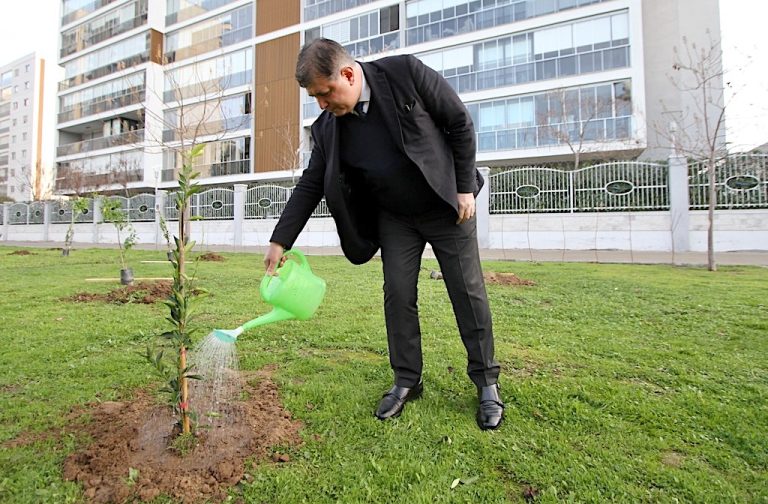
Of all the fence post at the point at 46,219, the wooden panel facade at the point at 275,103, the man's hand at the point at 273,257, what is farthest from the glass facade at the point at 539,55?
the fence post at the point at 46,219

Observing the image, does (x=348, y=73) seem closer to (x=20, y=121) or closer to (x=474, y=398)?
(x=474, y=398)

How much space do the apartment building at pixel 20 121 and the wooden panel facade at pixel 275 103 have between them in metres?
39.2

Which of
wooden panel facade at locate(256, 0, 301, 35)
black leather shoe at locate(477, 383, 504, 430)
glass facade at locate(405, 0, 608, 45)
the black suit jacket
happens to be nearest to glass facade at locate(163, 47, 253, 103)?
wooden panel facade at locate(256, 0, 301, 35)

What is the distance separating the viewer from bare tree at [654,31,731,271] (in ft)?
29.7

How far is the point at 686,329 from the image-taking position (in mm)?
3646

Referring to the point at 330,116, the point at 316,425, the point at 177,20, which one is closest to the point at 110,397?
the point at 316,425

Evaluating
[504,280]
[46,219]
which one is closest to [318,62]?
[504,280]

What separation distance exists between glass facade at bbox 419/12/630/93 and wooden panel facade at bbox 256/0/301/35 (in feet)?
29.6

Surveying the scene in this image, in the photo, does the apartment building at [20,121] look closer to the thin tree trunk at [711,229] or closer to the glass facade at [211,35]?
the glass facade at [211,35]

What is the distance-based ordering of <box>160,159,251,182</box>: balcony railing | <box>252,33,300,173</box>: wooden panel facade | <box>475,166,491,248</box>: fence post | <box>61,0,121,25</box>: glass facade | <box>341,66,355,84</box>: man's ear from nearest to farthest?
<box>341,66,355,84</box>: man's ear → <box>475,166,491,248</box>: fence post → <box>252,33,300,173</box>: wooden panel facade → <box>160,159,251,182</box>: balcony railing → <box>61,0,121,25</box>: glass facade

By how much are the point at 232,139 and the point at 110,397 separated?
26743mm

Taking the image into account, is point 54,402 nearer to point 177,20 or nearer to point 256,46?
point 256,46

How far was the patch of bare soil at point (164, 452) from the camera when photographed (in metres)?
1.55

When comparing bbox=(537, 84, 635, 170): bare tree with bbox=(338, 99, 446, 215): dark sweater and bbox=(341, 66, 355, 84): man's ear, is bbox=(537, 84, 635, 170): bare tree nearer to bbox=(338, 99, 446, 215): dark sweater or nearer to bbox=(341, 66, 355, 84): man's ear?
bbox=(338, 99, 446, 215): dark sweater
